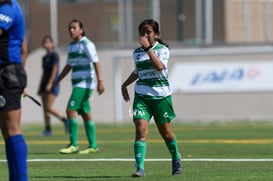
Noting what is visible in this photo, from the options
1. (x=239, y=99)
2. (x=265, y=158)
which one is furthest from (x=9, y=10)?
(x=239, y=99)

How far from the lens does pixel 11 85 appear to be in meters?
7.81

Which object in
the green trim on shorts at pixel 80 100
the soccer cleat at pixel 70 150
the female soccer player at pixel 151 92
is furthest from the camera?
the green trim on shorts at pixel 80 100

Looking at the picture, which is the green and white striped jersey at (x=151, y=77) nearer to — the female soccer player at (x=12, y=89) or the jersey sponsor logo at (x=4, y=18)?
the female soccer player at (x=12, y=89)

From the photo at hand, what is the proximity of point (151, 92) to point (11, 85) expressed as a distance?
8.62 feet

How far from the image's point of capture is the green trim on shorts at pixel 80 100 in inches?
538

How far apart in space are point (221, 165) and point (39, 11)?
15.5 m

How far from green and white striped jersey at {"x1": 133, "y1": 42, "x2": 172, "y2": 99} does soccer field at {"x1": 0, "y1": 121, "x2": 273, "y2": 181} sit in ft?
3.23

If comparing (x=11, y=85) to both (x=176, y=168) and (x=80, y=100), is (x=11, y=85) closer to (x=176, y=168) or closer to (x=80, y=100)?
(x=176, y=168)

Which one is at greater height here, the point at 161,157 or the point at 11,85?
the point at 11,85

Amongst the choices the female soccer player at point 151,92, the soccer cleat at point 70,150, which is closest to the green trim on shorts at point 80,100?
the soccer cleat at point 70,150

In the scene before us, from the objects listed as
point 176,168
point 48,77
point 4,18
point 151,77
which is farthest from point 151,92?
point 48,77

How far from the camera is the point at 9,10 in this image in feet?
25.8

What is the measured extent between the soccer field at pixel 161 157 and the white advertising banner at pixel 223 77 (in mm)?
4205

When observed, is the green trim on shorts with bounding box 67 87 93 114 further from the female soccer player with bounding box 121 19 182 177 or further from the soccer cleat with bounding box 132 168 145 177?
the soccer cleat with bounding box 132 168 145 177
